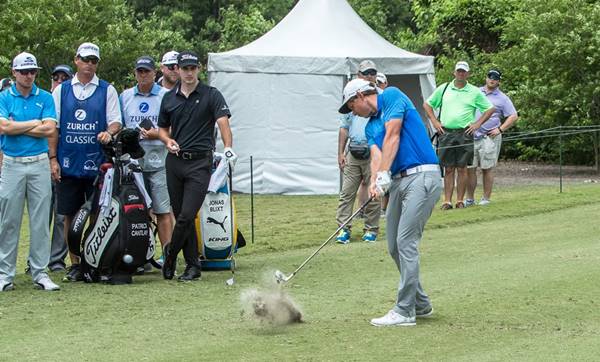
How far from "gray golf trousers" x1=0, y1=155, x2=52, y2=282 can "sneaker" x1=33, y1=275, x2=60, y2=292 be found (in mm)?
38

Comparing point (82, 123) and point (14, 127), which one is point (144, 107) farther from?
point (14, 127)

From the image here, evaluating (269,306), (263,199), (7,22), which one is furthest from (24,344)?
(7,22)

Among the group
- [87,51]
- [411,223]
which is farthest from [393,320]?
[87,51]

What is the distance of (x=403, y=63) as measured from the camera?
2275cm

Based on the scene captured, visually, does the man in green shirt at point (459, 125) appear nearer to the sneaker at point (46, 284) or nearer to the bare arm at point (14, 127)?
the sneaker at point (46, 284)

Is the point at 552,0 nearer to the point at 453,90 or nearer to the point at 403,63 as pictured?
the point at 403,63

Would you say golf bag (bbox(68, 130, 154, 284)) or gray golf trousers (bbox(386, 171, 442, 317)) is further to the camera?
golf bag (bbox(68, 130, 154, 284))

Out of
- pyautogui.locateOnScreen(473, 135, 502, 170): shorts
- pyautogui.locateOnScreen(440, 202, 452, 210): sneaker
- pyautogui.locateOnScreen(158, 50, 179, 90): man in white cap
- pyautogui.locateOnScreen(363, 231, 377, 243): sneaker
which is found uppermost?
pyautogui.locateOnScreen(158, 50, 179, 90): man in white cap

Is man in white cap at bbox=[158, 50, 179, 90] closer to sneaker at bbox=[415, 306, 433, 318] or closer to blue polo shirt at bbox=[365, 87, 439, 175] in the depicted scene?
blue polo shirt at bbox=[365, 87, 439, 175]

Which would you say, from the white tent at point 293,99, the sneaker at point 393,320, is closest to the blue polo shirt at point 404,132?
the sneaker at point 393,320

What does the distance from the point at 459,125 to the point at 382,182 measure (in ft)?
29.8

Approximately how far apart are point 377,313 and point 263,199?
11881 mm

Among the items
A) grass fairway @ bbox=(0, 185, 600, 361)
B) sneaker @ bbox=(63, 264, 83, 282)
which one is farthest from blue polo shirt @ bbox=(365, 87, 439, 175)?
sneaker @ bbox=(63, 264, 83, 282)

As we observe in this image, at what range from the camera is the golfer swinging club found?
934 cm
